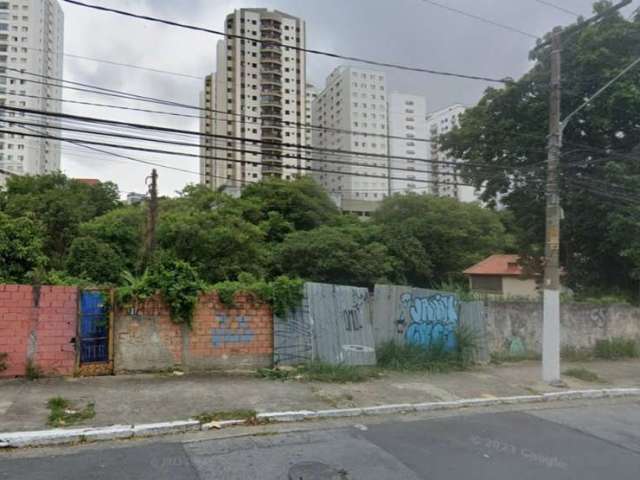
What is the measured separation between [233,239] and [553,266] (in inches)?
718

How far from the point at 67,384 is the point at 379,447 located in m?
5.63

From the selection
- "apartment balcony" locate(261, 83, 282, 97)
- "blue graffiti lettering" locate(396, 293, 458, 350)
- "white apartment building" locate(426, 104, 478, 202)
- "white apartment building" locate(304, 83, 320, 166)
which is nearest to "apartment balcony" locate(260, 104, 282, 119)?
"apartment balcony" locate(261, 83, 282, 97)

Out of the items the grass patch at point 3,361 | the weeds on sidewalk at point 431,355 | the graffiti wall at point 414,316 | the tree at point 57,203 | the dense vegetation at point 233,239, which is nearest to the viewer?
the grass patch at point 3,361

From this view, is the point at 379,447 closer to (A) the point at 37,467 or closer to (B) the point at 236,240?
(A) the point at 37,467

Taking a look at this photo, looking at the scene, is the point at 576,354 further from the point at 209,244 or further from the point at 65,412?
the point at 209,244

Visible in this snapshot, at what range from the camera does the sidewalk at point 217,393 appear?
663cm

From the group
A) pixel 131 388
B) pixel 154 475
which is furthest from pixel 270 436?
pixel 131 388

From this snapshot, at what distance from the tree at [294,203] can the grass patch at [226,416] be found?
34.6 metres

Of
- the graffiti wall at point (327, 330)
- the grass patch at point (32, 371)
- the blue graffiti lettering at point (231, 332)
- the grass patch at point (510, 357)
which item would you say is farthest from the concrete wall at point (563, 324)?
the grass patch at point (32, 371)

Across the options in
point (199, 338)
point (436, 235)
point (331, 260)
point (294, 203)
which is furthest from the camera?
point (294, 203)

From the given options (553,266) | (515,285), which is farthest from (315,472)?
(515,285)

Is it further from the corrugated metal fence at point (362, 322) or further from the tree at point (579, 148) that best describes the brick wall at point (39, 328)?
the tree at point (579, 148)

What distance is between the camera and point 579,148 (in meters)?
17.0

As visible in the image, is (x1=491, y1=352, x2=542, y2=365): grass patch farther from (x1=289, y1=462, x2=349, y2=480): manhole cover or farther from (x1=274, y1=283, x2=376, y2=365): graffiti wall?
(x1=289, y1=462, x2=349, y2=480): manhole cover
